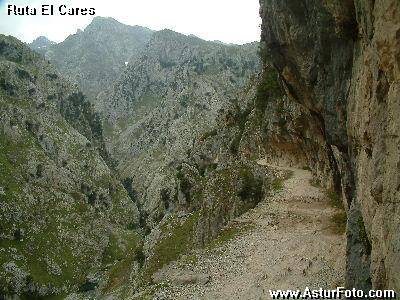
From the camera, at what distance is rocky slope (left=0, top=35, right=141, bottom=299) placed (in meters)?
129

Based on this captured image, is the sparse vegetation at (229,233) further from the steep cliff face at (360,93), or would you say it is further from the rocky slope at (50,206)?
the rocky slope at (50,206)

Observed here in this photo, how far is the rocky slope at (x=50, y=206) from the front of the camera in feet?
423

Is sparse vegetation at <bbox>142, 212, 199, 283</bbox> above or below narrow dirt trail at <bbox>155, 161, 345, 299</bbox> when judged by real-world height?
below

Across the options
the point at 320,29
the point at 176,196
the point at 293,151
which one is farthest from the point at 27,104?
the point at 320,29

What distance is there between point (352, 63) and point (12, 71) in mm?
196445

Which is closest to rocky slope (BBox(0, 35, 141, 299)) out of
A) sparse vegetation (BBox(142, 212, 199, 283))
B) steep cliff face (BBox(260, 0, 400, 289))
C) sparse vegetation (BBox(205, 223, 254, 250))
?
sparse vegetation (BBox(142, 212, 199, 283))

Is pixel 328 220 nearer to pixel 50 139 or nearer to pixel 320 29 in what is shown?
pixel 320 29

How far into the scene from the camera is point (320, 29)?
21.3 metres

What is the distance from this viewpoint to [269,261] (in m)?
→ 26.5

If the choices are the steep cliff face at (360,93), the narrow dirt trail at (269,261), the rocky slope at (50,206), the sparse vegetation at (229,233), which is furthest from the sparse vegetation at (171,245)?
the rocky slope at (50,206)

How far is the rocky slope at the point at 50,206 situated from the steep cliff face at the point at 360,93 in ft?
240

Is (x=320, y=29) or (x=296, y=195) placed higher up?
(x=320, y=29)

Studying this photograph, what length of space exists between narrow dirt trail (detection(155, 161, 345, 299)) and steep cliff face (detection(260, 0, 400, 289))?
12.7 ft

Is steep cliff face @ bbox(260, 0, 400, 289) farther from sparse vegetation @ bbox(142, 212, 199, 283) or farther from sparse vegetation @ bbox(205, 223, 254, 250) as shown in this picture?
sparse vegetation @ bbox(142, 212, 199, 283)
